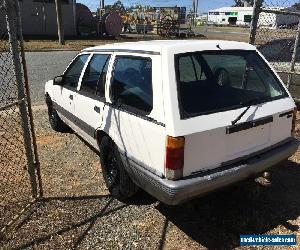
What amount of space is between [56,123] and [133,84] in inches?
→ 138

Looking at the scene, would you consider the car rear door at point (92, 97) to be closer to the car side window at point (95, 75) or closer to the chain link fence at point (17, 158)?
the car side window at point (95, 75)

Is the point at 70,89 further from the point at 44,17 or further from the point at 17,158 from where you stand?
the point at 44,17

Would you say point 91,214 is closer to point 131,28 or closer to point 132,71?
point 132,71

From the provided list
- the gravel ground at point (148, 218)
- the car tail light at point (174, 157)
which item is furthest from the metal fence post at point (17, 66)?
the car tail light at point (174, 157)

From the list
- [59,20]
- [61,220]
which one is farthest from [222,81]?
[59,20]

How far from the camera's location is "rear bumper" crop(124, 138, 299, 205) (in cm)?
342

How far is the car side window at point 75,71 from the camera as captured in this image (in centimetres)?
571

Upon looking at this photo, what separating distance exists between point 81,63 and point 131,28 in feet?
121

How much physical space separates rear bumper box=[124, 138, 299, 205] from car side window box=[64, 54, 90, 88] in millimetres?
2206

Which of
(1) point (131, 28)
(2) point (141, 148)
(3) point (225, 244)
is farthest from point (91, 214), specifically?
(1) point (131, 28)

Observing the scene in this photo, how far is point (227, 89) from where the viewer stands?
4262mm

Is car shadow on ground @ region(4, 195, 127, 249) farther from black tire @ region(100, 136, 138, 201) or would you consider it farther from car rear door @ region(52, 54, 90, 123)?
car rear door @ region(52, 54, 90, 123)

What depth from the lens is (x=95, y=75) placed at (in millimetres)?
5066

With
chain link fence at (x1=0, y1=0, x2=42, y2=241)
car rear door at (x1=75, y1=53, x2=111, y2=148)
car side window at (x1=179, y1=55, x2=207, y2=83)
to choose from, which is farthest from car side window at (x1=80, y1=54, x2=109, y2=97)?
car side window at (x1=179, y1=55, x2=207, y2=83)
